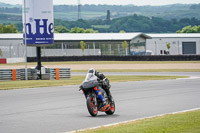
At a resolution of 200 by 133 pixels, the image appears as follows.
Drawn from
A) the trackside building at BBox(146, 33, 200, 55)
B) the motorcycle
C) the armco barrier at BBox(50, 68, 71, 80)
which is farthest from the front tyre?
the trackside building at BBox(146, 33, 200, 55)

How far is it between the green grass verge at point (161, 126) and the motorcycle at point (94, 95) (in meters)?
1.67

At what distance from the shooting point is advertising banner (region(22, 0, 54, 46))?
35875 mm

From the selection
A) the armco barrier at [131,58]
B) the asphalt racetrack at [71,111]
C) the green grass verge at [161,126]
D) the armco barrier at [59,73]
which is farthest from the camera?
the armco barrier at [131,58]

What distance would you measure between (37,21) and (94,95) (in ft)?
78.6

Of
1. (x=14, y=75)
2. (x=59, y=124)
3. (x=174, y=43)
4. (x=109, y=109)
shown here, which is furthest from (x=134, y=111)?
(x=174, y=43)

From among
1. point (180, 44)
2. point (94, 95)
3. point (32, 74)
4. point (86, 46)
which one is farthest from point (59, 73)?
point (180, 44)

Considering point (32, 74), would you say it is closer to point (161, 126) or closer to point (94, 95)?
point (94, 95)

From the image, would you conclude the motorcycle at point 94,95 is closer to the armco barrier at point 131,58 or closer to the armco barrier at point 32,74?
the armco barrier at point 32,74

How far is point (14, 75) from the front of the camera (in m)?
36.5

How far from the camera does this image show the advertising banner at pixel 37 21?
35.9 meters

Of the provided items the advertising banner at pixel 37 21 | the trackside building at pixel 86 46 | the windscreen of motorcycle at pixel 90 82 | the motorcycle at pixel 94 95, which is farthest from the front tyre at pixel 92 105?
the trackside building at pixel 86 46

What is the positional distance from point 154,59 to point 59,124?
2163 inches

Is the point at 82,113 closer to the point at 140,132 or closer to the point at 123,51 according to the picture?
the point at 140,132

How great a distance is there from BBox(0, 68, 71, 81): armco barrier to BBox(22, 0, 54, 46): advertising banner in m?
2.11
